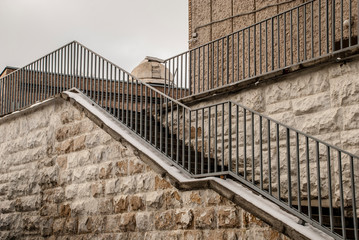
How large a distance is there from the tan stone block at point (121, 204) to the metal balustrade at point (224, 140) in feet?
3.45

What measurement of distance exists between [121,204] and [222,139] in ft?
7.99

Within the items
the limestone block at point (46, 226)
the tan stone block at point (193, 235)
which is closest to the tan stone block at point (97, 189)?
the limestone block at point (46, 226)

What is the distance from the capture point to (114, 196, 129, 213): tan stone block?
9333 millimetres

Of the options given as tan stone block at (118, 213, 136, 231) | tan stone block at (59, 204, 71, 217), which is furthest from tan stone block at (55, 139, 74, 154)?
tan stone block at (118, 213, 136, 231)

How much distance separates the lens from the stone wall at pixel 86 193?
7.78m

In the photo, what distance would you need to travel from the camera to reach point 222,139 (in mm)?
8062

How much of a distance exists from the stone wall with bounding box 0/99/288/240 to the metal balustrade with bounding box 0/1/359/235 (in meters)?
0.49

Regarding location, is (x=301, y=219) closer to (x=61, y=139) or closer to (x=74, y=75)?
(x=61, y=139)

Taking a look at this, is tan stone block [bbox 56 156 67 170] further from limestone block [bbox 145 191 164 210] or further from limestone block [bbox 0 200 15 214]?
limestone block [bbox 145 191 164 210]

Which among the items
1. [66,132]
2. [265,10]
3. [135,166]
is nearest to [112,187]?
[135,166]

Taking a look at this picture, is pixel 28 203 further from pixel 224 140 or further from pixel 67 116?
pixel 224 140

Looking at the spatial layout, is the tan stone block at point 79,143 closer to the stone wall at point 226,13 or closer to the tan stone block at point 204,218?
the tan stone block at point 204,218

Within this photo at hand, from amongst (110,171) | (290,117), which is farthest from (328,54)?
(110,171)

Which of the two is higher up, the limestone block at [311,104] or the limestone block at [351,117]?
the limestone block at [311,104]
